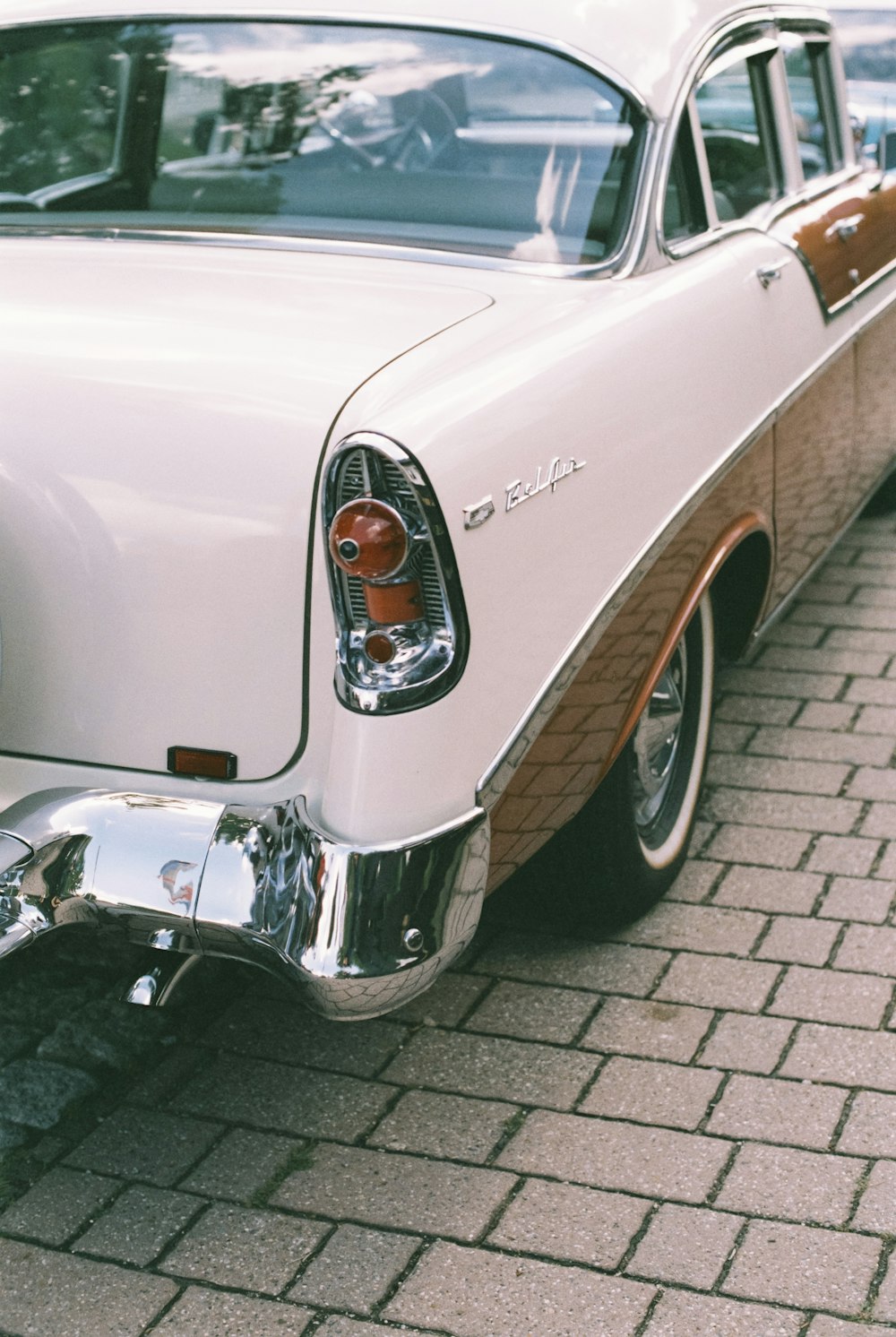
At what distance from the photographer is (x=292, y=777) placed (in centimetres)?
220

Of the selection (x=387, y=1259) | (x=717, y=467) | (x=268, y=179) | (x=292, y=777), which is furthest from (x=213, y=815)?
(x=268, y=179)

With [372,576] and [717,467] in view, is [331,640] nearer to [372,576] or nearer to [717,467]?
[372,576]

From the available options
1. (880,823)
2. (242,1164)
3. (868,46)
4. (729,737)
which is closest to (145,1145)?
(242,1164)

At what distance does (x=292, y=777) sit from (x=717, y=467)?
48.6 inches

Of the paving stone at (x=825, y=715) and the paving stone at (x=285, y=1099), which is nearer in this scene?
the paving stone at (x=285, y=1099)

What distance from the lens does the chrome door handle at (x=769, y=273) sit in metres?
3.34

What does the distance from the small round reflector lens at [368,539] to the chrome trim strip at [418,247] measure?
0.88 m

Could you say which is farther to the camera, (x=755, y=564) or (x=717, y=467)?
(x=755, y=564)

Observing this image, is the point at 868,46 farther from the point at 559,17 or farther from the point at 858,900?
the point at 858,900

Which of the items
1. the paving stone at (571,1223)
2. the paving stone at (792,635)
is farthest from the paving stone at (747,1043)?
the paving stone at (792,635)

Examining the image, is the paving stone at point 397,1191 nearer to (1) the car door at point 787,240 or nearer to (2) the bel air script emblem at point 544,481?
(2) the bel air script emblem at point 544,481

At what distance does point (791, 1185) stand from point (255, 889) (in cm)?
107

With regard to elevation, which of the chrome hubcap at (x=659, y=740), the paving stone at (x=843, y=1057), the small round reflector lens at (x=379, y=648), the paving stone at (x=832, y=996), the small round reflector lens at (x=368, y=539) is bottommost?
the paving stone at (x=832, y=996)

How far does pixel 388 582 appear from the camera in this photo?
81.7 inches
